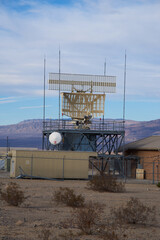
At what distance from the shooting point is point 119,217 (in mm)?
16906

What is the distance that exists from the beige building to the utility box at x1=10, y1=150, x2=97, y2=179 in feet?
22.8

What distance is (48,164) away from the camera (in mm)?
39219

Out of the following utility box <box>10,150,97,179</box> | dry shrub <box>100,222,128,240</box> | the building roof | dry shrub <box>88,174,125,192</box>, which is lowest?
dry shrub <box>100,222,128,240</box>

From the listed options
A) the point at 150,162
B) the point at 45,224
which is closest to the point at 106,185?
the point at 150,162

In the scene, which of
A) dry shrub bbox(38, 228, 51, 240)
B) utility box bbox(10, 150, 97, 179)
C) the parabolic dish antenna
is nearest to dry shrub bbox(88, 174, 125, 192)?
utility box bbox(10, 150, 97, 179)

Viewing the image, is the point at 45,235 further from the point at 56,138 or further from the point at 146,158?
the point at 146,158

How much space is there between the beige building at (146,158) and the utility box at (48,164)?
6.96m

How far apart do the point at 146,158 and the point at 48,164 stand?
11.1m

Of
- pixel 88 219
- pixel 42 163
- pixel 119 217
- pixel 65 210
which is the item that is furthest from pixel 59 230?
pixel 42 163

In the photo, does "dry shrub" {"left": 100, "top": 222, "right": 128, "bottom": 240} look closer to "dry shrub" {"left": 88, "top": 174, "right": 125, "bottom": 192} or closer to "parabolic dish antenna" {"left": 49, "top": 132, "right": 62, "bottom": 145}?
"dry shrub" {"left": 88, "top": 174, "right": 125, "bottom": 192}

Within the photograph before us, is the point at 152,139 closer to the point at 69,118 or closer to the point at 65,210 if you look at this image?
the point at 69,118

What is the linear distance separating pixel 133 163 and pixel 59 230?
33438mm

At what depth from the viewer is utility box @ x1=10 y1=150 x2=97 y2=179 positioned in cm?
3891

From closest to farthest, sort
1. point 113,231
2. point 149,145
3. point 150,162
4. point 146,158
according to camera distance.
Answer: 1. point 113,231
2. point 150,162
3. point 146,158
4. point 149,145
